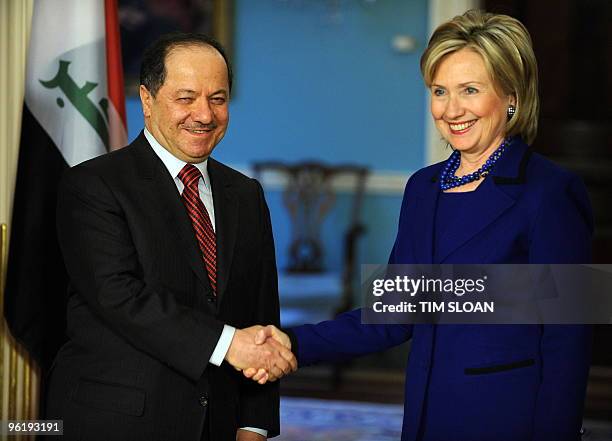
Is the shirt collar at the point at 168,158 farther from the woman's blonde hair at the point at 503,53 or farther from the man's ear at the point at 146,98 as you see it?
the woman's blonde hair at the point at 503,53

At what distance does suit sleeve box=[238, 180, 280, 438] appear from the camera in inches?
92.5

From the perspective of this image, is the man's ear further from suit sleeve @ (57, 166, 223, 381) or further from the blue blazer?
the blue blazer

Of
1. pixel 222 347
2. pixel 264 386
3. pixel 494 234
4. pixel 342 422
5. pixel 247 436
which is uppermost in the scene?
pixel 494 234

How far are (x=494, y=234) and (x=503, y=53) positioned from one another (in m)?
0.41

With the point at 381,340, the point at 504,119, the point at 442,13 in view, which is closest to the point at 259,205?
the point at 381,340

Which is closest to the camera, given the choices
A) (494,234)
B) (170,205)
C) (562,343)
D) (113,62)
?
(562,343)

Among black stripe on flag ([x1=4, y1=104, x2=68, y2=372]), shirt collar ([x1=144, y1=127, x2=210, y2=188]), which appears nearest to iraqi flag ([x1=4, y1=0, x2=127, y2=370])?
black stripe on flag ([x1=4, y1=104, x2=68, y2=372])

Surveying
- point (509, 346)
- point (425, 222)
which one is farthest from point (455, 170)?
Answer: point (509, 346)

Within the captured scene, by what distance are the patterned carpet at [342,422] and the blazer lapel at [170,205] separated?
244 centimetres

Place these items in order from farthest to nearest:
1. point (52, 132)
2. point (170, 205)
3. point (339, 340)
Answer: point (52, 132) < point (339, 340) < point (170, 205)

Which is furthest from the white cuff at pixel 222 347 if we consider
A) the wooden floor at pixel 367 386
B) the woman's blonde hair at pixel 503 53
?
the wooden floor at pixel 367 386

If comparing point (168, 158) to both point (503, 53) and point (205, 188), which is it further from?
point (503, 53)

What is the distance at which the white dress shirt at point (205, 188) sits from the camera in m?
2.15

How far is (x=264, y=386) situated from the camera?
237 cm
